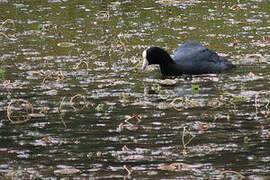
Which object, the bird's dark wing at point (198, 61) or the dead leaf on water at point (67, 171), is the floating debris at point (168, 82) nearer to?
the bird's dark wing at point (198, 61)

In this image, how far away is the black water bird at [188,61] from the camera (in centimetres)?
→ 1717

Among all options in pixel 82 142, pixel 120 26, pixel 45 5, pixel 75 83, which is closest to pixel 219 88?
pixel 75 83

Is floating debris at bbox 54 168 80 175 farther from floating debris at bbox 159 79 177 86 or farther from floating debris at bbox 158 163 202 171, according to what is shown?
floating debris at bbox 159 79 177 86

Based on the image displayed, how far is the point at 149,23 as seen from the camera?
864 inches

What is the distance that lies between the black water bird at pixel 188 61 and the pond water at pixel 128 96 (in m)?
0.30

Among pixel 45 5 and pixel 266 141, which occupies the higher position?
pixel 45 5

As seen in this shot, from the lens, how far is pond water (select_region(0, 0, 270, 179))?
10914 millimetres

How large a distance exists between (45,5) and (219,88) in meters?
10.9

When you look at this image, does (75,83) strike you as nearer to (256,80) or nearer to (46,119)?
(46,119)

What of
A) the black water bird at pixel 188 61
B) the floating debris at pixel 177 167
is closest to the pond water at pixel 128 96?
the floating debris at pixel 177 167

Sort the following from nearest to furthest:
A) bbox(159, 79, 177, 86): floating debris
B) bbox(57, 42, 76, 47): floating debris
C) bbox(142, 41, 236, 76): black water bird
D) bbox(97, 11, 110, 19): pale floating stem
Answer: bbox(159, 79, 177, 86): floating debris < bbox(142, 41, 236, 76): black water bird < bbox(57, 42, 76, 47): floating debris < bbox(97, 11, 110, 19): pale floating stem

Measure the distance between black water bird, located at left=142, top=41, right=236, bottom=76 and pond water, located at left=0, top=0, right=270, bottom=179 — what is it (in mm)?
297

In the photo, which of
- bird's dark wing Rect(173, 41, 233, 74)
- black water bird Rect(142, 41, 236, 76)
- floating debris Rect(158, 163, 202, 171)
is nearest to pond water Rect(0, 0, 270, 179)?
floating debris Rect(158, 163, 202, 171)

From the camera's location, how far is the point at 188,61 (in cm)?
1753
